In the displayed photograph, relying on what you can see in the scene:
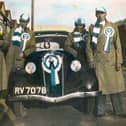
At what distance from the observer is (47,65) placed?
9039mm

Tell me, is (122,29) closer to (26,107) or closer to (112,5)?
(112,5)

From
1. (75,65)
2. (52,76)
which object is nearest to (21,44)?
(52,76)

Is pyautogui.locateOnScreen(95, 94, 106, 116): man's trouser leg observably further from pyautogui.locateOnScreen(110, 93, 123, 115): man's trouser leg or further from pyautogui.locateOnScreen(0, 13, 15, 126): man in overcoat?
pyautogui.locateOnScreen(0, 13, 15, 126): man in overcoat

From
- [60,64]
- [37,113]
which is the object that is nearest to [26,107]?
[37,113]

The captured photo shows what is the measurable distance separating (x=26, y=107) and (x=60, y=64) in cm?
79

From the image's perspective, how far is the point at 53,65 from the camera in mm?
9023

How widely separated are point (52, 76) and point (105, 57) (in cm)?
80

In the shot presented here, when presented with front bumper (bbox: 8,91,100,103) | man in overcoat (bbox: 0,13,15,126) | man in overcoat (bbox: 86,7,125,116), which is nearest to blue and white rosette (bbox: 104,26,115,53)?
man in overcoat (bbox: 86,7,125,116)

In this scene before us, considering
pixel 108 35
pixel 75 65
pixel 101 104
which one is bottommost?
pixel 101 104

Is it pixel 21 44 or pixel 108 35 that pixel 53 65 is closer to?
pixel 21 44

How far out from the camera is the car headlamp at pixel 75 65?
9.02m

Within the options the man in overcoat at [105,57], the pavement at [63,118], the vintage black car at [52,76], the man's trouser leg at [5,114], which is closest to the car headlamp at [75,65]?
the vintage black car at [52,76]

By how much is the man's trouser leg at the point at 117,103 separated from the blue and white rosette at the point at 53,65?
84cm

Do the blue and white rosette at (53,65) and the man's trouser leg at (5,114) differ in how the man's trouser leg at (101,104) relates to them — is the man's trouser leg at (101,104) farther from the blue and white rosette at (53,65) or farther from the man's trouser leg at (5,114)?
the man's trouser leg at (5,114)
